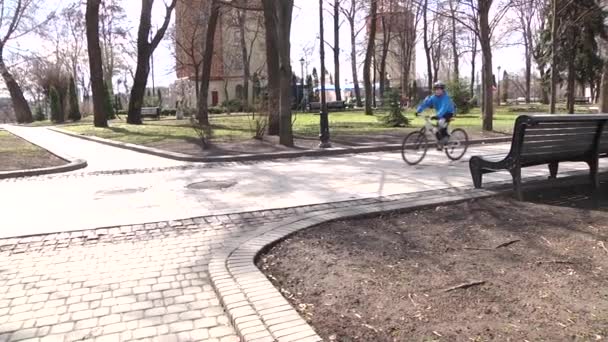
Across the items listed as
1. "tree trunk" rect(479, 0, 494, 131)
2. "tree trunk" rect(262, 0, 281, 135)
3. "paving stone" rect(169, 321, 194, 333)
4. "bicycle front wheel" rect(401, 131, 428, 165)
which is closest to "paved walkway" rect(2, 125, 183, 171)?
"tree trunk" rect(262, 0, 281, 135)

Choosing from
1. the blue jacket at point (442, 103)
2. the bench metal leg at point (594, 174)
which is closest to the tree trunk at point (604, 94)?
the blue jacket at point (442, 103)

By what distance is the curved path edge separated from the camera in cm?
340

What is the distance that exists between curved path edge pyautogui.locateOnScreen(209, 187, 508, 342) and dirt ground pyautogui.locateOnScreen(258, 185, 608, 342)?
139 mm

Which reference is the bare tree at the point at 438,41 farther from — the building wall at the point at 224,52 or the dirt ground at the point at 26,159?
the dirt ground at the point at 26,159

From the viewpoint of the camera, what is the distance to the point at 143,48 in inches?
1094

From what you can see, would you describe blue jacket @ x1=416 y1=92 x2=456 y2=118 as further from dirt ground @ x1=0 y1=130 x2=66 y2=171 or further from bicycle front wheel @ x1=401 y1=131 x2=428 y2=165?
dirt ground @ x1=0 y1=130 x2=66 y2=171

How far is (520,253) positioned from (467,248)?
1.43ft

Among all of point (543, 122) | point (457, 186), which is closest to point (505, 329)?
point (543, 122)

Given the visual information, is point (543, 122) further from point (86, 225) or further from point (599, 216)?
point (86, 225)

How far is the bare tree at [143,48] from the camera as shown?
27156mm

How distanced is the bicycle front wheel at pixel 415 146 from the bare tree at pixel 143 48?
19010 millimetres

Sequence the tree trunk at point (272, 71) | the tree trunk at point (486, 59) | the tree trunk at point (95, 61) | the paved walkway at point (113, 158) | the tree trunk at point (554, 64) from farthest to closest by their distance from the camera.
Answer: the tree trunk at point (95, 61) < the tree trunk at point (554, 64) < the tree trunk at point (486, 59) < the tree trunk at point (272, 71) < the paved walkway at point (113, 158)

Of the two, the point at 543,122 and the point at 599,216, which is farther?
the point at 543,122

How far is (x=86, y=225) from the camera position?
6.68 meters
